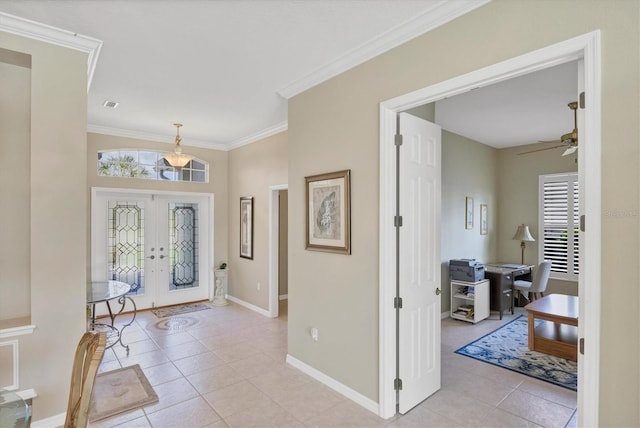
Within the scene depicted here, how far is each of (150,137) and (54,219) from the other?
3.52m

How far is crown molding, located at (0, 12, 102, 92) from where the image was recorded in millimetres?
2381

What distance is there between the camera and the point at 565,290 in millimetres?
5922

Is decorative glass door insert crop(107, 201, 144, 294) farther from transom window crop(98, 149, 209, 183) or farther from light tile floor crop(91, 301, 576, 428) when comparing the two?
light tile floor crop(91, 301, 576, 428)

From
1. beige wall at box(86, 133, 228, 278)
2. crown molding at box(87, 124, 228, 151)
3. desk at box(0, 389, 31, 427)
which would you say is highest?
crown molding at box(87, 124, 228, 151)

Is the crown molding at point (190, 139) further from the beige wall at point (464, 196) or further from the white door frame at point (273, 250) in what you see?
the beige wall at point (464, 196)

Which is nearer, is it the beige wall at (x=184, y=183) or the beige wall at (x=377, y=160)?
the beige wall at (x=377, y=160)

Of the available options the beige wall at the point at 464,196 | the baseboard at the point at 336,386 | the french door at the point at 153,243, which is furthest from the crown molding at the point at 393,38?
the french door at the point at 153,243

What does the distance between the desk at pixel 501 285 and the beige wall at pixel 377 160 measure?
3.55m

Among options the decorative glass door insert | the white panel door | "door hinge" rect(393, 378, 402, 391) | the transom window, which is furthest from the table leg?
the decorative glass door insert

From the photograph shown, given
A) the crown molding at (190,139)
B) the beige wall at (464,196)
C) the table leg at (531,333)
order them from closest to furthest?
the table leg at (531,333) < the crown molding at (190,139) < the beige wall at (464,196)

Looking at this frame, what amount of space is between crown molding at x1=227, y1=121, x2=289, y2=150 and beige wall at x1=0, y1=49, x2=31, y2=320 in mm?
2813

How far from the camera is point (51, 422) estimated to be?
8.30 feet

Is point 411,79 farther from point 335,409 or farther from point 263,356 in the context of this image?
point 263,356

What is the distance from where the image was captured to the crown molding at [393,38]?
7.12 ft
